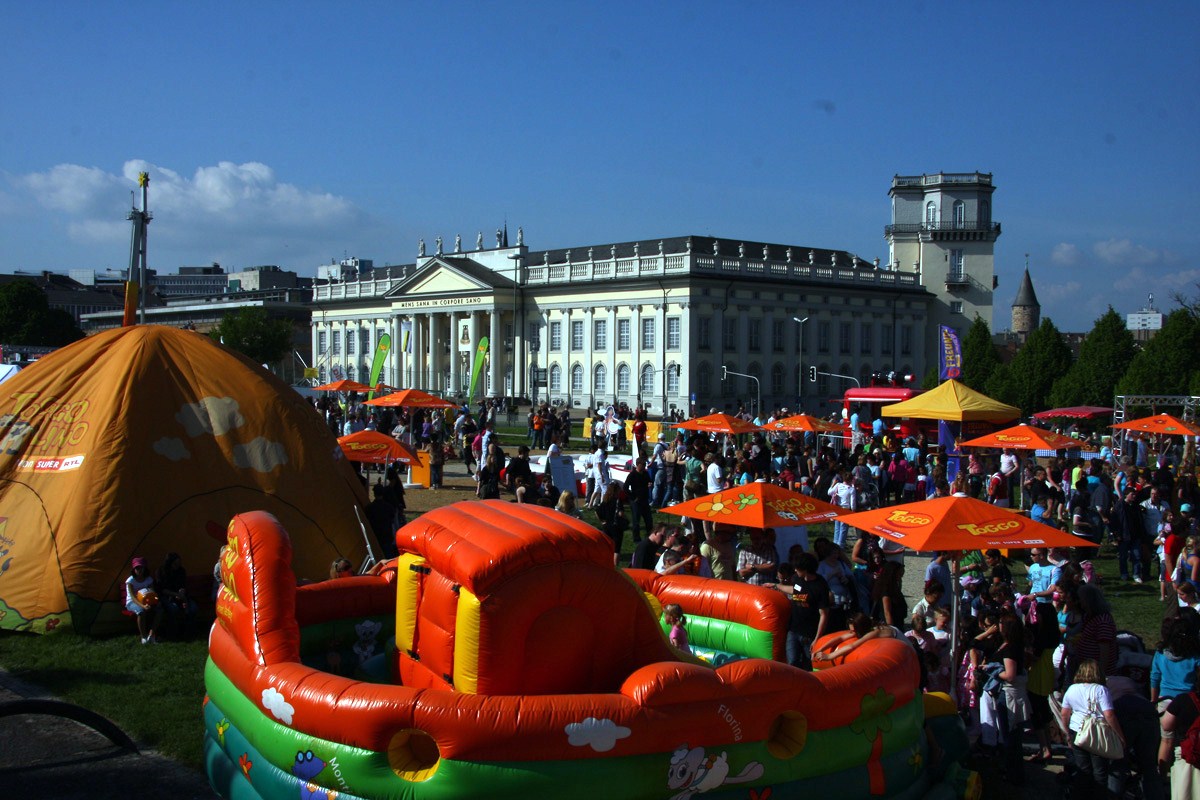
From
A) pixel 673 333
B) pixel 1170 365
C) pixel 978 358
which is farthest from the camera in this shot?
pixel 673 333

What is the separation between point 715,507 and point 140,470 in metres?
7.05

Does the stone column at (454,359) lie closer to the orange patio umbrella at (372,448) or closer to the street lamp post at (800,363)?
the street lamp post at (800,363)

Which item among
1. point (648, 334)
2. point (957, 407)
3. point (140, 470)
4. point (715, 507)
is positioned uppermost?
point (648, 334)

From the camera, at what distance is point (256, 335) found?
84500 mm

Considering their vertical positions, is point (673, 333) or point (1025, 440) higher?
point (673, 333)

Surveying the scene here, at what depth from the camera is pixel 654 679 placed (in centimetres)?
653

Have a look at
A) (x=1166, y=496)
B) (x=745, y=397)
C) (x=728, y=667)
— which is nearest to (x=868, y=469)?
(x=1166, y=496)

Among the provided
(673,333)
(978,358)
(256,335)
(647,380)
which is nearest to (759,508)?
(673,333)

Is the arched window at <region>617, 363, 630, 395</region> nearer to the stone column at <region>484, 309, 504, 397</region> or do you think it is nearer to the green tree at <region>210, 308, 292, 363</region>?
the stone column at <region>484, 309, 504, 397</region>

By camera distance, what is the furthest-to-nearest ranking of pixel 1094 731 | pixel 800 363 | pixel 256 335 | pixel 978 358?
pixel 256 335 → pixel 800 363 → pixel 978 358 → pixel 1094 731

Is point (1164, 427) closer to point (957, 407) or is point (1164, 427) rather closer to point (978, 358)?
point (957, 407)

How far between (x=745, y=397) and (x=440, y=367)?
985 inches

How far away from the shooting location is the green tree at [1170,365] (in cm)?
4816

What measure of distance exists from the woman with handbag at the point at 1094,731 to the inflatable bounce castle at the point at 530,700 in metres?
0.92
